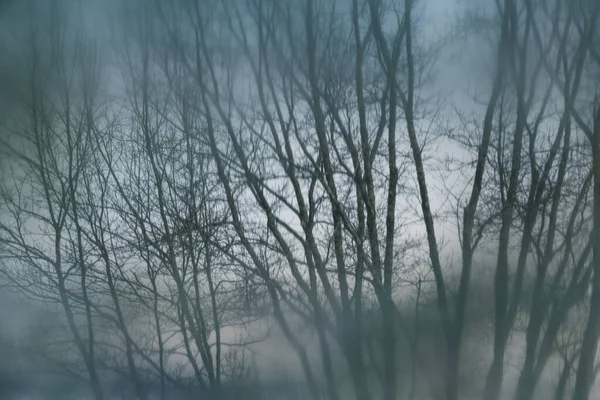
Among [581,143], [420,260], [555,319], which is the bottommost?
[555,319]

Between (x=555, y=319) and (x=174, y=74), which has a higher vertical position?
(x=174, y=74)

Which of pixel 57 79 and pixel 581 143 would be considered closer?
pixel 581 143

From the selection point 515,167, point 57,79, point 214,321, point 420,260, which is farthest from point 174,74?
point 515,167

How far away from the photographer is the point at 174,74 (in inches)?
91.3

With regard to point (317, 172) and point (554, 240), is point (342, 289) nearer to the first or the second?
point (317, 172)

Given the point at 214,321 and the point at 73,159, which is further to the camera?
the point at 73,159

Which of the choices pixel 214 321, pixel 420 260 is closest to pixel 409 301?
pixel 420 260

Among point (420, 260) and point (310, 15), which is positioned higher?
point (310, 15)

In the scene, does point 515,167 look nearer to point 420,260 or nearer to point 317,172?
point 420,260

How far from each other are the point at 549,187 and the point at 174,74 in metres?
1.28

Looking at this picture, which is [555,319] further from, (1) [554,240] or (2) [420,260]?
(2) [420,260]

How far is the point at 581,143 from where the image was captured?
7.20 ft

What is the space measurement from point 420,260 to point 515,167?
43cm

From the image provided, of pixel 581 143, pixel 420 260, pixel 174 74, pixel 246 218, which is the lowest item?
pixel 420 260
